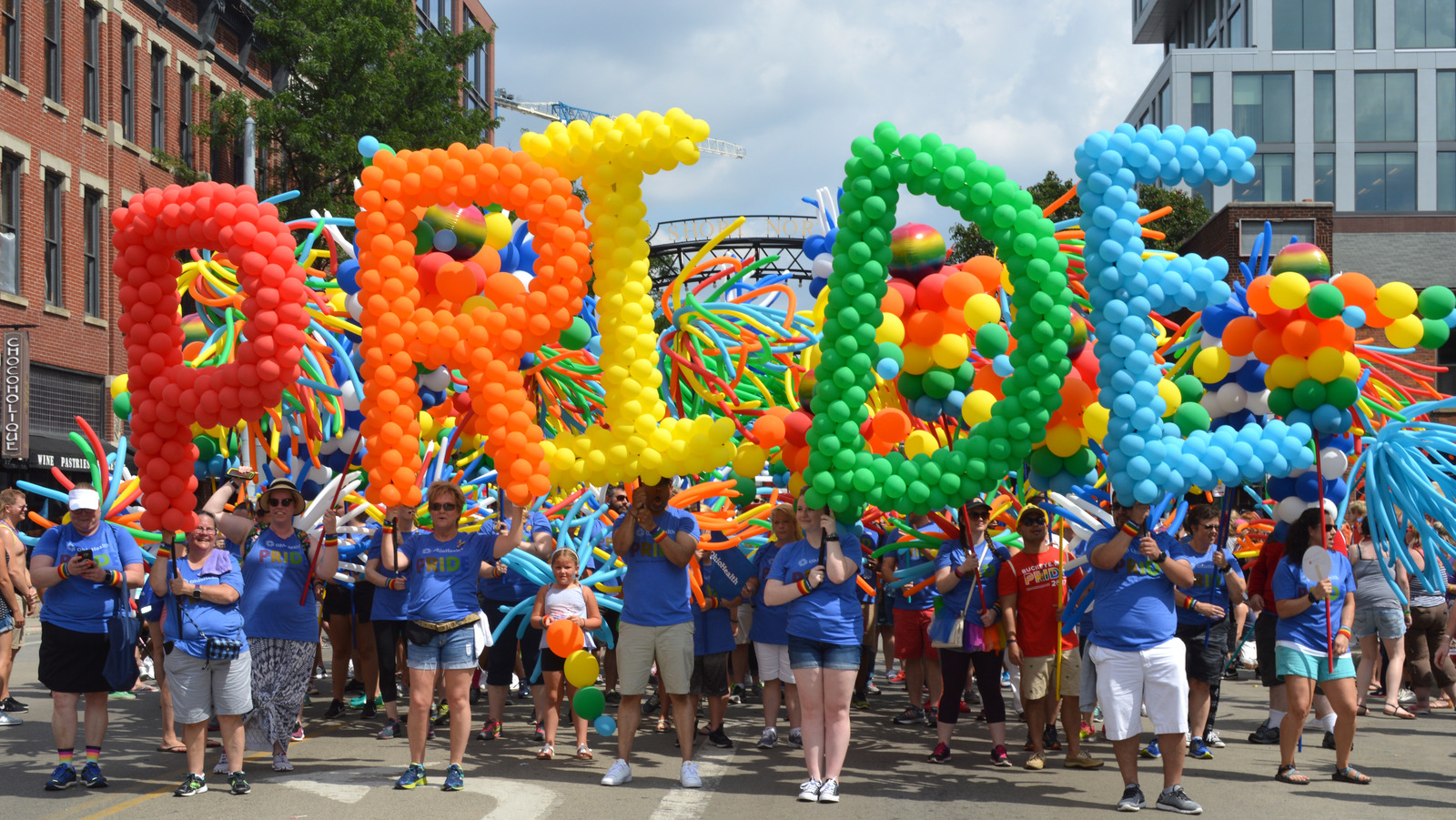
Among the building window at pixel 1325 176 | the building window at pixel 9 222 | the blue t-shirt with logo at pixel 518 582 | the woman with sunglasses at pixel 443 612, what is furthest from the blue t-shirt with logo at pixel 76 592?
the building window at pixel 1325 176

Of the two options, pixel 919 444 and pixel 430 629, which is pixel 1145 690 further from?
pixel 430 629

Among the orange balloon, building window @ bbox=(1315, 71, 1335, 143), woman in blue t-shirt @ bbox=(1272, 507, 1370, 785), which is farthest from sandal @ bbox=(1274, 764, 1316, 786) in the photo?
building window @ bbox=(1315, 71, 1335, 143)

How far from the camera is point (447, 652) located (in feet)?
23.9

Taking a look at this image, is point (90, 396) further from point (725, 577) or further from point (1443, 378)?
point (1443, 378)

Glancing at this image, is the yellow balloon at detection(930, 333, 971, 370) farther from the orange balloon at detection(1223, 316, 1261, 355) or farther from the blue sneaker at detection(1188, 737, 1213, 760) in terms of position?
the blue sneaker at detection(1188, 737, 1213, 760)

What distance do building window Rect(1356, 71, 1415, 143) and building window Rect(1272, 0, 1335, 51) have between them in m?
1.90

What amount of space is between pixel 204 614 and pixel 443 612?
→ 124 centimetres

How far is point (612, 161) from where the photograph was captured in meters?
7.60

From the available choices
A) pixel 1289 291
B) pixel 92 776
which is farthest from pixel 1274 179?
pixel 92 776

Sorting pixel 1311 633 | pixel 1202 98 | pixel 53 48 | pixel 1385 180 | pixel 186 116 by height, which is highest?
pixel 1202 98

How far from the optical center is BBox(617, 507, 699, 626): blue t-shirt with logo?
24.8 ft

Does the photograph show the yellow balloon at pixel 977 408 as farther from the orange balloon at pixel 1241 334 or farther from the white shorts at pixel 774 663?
the white shorts at pixel 774 663

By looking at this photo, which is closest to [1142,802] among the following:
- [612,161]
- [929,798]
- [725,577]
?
[929,798]

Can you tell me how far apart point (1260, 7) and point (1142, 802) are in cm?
4787
